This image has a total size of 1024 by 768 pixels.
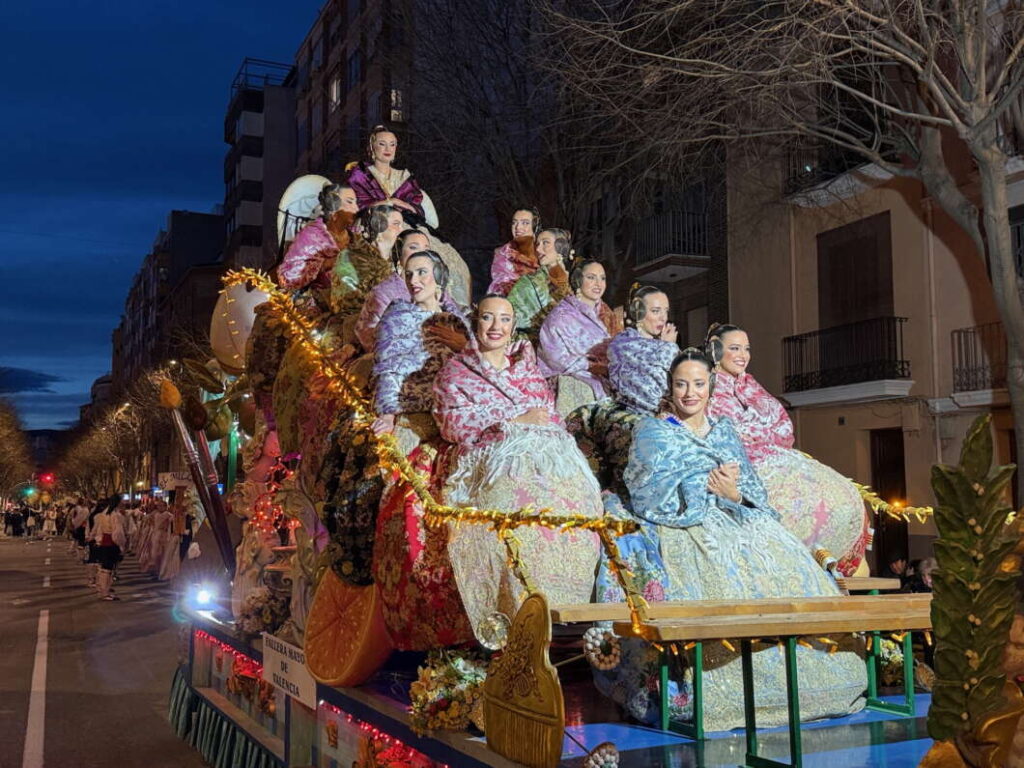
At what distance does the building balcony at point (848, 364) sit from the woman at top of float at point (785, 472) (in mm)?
11763

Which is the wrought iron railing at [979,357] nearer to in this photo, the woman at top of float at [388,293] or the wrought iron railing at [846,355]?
the wrought iron railing at [846,355]

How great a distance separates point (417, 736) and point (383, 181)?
536cm

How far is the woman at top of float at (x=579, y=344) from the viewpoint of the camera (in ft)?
22.4

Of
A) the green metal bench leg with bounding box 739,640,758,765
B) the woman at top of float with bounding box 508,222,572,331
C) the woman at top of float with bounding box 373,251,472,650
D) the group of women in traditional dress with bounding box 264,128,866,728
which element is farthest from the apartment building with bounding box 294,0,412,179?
the green metal bench leg with bounding box 739,640,758,765

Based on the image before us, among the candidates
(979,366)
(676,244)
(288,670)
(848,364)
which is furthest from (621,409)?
(676,244)

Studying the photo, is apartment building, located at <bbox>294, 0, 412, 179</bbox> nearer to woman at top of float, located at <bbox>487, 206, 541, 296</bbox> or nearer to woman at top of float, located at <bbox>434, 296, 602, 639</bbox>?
woman at top of float, located at <bbox>487, 206, 541, 296</bbox>

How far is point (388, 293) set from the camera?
679 centimetres

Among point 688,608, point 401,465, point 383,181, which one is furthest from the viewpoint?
point 383,181

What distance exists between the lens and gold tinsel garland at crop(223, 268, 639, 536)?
163 inches

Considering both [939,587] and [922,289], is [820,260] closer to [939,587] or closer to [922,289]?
[922,289]

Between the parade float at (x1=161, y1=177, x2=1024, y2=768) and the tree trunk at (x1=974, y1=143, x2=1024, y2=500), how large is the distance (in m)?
6.59

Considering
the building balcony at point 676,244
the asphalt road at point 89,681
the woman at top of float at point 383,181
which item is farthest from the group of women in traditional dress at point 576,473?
the building balcony at point 676,244

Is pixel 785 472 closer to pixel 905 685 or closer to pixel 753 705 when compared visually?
pixel 905 685

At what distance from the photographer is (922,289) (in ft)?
56.5
